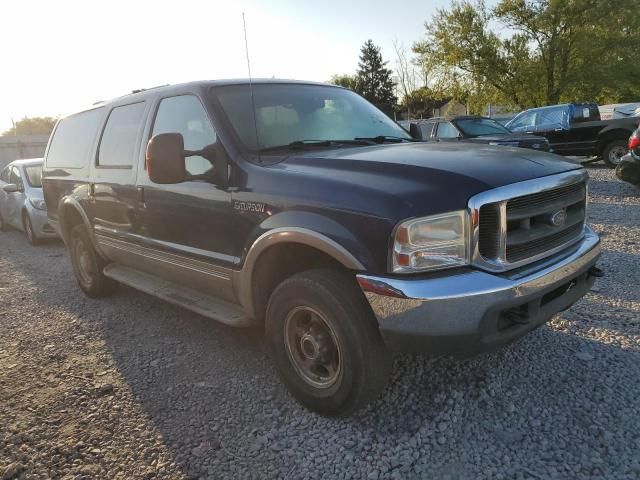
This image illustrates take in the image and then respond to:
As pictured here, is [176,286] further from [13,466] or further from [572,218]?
[572,218]

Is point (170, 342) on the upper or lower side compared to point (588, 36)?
lower

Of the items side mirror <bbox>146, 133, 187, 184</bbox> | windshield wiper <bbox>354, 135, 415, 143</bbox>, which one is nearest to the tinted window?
windshield wiper <bbox>354, 135, 415, 143</bbox>

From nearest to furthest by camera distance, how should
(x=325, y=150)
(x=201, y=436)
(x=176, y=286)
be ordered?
(x=201, y=436)
(x=325, y=150)
(x=176, y=286)

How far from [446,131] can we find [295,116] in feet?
28.9

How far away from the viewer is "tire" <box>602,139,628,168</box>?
41.4 ft

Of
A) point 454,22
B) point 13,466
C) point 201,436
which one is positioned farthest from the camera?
point 454,22

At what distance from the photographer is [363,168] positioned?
2.60 meters

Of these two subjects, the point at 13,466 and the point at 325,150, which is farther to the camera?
the point at 325,150

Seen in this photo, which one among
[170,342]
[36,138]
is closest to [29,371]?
[170,342]

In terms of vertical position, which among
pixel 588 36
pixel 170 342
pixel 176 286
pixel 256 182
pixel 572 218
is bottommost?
pixel 170 342

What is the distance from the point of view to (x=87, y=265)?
529 cm

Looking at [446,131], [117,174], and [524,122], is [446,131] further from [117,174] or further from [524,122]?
[117,174]

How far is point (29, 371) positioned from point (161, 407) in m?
1.30

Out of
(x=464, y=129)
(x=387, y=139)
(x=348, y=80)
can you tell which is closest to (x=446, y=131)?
(x=464, y=129)
